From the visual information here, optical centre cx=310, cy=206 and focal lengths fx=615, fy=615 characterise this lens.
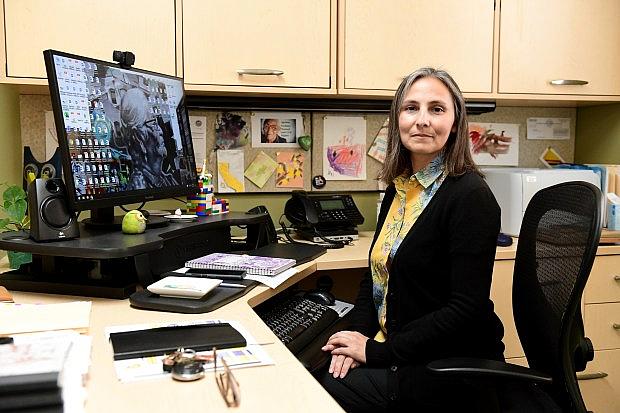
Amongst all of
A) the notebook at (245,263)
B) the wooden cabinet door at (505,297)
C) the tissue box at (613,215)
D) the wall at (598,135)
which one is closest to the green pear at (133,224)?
the notebook at (245,263)

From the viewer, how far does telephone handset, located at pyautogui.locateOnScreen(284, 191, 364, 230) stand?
2262 mm

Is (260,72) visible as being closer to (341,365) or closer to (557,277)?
(341,365)

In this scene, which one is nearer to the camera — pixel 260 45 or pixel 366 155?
pixel 260 45

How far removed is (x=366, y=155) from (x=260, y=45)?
712 mm

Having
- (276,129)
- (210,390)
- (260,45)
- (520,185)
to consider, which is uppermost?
(260,45)

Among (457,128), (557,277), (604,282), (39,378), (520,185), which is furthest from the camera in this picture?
(520,185)

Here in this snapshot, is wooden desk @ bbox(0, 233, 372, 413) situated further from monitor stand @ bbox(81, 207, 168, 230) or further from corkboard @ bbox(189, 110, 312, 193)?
corkboard @ bbox(189, 110, 312, 193)

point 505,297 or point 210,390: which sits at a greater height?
point 210,390

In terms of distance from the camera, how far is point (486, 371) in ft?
3.84

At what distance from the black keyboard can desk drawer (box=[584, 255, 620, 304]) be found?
1.02 m

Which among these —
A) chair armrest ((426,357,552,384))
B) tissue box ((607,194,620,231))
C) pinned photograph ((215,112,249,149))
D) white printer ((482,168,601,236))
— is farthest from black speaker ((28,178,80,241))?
tissue box ((607,194,620,231))

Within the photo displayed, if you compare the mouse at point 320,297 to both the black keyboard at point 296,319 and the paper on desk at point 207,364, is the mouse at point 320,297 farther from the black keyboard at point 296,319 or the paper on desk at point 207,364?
the paper on desk at point 207,364

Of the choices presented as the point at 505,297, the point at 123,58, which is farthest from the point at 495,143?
the point at 123,58

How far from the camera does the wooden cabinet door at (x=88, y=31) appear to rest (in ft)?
6.26
